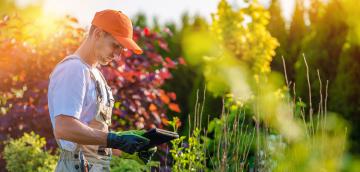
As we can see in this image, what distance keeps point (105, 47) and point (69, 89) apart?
31 centimetres

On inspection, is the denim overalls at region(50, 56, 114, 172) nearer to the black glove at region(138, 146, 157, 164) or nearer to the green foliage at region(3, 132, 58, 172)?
the black glove at region(138, 146, 157, 164)

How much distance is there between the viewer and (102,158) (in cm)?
341

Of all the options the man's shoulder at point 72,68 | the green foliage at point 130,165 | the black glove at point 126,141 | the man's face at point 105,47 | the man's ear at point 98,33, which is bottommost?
the green foliage at point 130,165

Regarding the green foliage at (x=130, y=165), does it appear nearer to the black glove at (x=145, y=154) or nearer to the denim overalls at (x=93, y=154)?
the black glove at (x=145, y=154)

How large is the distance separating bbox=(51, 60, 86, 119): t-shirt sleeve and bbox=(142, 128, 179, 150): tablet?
0.38 meters

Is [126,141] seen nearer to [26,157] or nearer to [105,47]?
[105,47]

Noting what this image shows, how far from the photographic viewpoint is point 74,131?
3061mm

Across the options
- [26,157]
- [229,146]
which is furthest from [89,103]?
[26,157]

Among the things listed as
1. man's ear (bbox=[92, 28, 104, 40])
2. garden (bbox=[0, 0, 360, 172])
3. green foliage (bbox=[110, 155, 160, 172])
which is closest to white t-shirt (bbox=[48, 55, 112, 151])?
man's ear (bbox=[92, 28, 104, 40])

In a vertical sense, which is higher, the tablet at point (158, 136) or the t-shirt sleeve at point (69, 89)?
the t-shirt sleeve at point (69, 89)

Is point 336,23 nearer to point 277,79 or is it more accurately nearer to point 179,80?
point 277,79

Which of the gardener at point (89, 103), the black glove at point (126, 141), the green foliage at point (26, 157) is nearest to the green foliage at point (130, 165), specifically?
the green foliage at point (26, 157)

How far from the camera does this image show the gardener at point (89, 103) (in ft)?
10.2

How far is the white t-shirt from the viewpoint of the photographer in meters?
3.11
